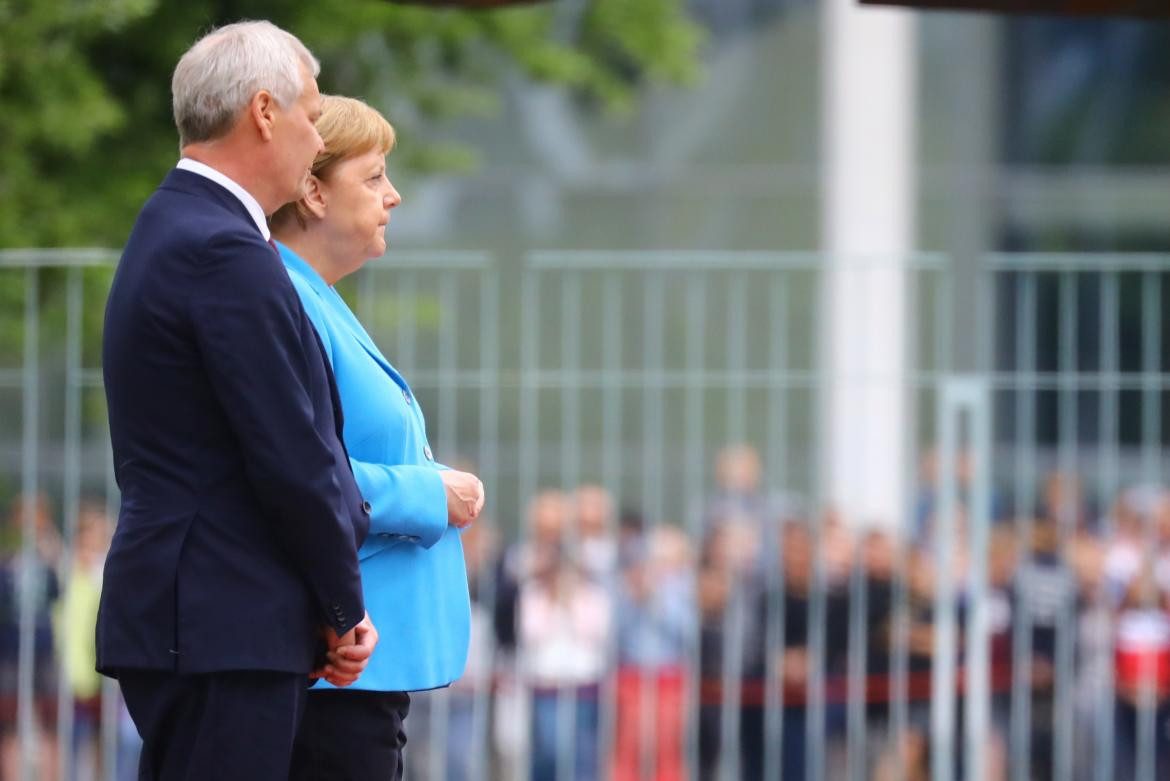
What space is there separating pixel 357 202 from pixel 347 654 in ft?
2.39

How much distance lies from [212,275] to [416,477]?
501mm

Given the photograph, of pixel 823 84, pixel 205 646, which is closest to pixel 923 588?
pixel 205 646

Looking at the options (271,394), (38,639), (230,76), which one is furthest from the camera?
(38,639)

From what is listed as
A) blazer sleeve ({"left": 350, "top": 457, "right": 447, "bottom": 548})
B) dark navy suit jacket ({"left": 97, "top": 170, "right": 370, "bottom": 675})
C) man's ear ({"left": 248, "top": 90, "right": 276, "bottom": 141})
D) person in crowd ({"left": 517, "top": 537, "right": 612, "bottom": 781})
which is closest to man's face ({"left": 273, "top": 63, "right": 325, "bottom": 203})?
man's ear ({"left": 248, "top": 90, "right": 276, "bottom": 141})

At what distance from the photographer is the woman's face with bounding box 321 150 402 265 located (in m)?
2.78

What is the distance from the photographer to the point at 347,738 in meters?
2.67

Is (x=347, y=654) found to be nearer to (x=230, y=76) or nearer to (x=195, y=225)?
(x=195, y=225)

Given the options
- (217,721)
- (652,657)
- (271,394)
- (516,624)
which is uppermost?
(271,394)

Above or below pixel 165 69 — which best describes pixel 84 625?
below

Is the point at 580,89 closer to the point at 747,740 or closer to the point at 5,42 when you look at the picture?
the point at 5,42

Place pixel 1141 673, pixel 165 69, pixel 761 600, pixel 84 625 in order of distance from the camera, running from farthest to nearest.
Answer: pixel 165 69 → pixel 1141 673 → pixel 761 600 → pixel 84 625

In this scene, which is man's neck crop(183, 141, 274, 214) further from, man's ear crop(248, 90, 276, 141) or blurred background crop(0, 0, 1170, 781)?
blurred background crop(0, 0, 1170, 781)

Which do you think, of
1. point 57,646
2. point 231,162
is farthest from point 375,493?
point 57,646

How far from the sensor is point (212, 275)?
2379 mm
